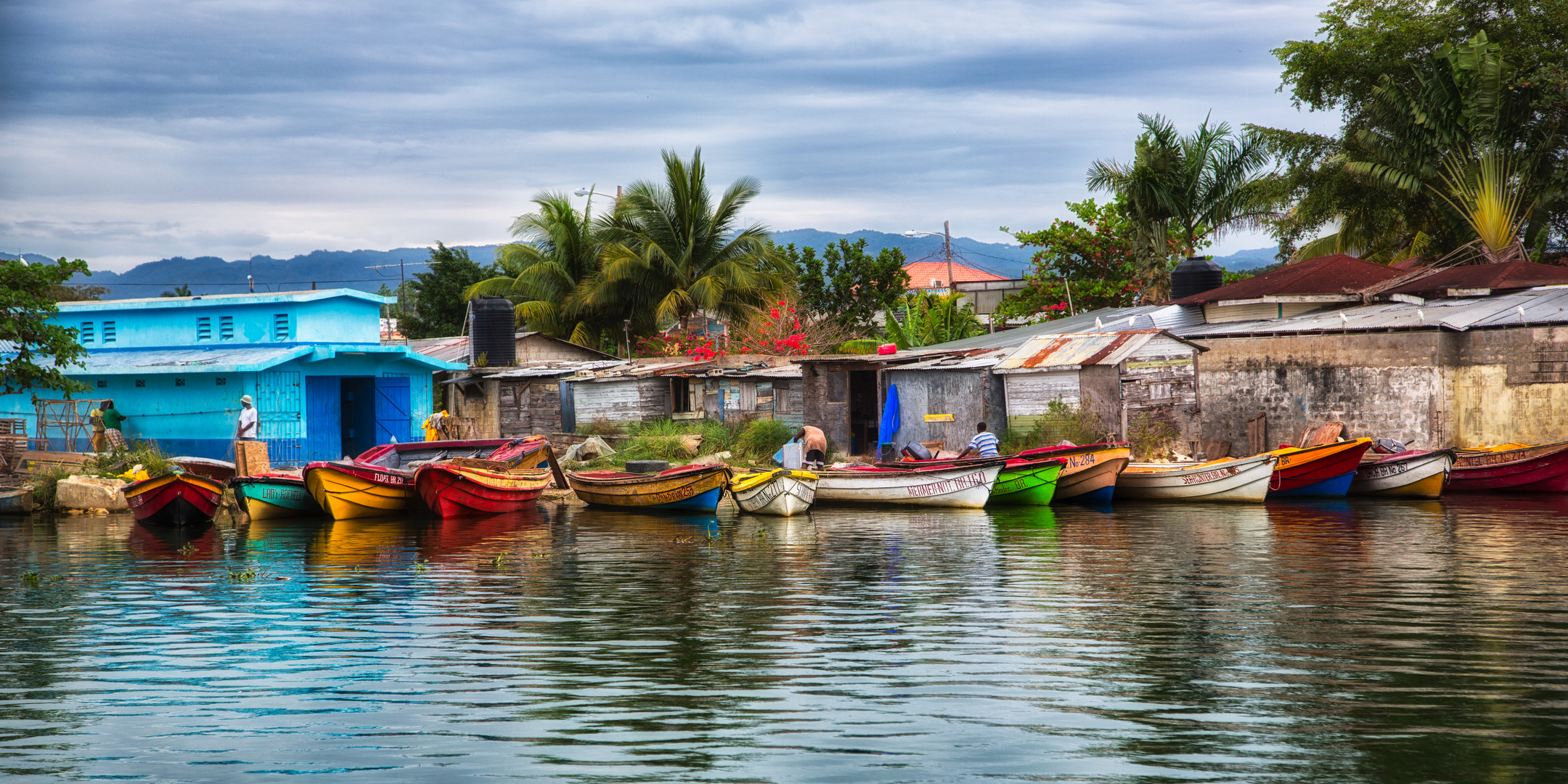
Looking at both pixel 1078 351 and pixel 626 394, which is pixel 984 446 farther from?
pixel 626 394

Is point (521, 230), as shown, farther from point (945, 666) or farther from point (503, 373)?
point (945, 666)

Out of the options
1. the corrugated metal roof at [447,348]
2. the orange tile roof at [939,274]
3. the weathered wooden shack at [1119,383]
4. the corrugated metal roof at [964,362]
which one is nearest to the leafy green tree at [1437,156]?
the weathered wooden shack at [1119,383]

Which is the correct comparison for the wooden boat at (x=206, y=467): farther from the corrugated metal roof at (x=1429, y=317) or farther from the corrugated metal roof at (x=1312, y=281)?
the corrugated metal roof at (x=1312, y=281)

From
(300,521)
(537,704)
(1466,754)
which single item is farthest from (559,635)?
(300,521)

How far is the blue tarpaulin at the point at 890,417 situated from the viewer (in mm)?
26656

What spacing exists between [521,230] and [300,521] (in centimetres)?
2188

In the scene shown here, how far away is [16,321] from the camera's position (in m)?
22.7

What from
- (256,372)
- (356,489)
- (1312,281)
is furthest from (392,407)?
(1312,281)

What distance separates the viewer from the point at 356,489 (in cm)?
2117

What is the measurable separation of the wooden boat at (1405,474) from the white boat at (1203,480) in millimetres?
1989

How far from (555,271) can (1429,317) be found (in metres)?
26.1

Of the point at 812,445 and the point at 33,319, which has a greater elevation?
the point at 33,319

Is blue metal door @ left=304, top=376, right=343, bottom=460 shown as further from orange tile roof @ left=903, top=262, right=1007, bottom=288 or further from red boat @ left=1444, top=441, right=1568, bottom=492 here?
orange tile roof @ left=903, top=262, right=1007, bottom=288

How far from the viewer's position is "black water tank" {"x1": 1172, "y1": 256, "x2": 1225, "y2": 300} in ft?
111
